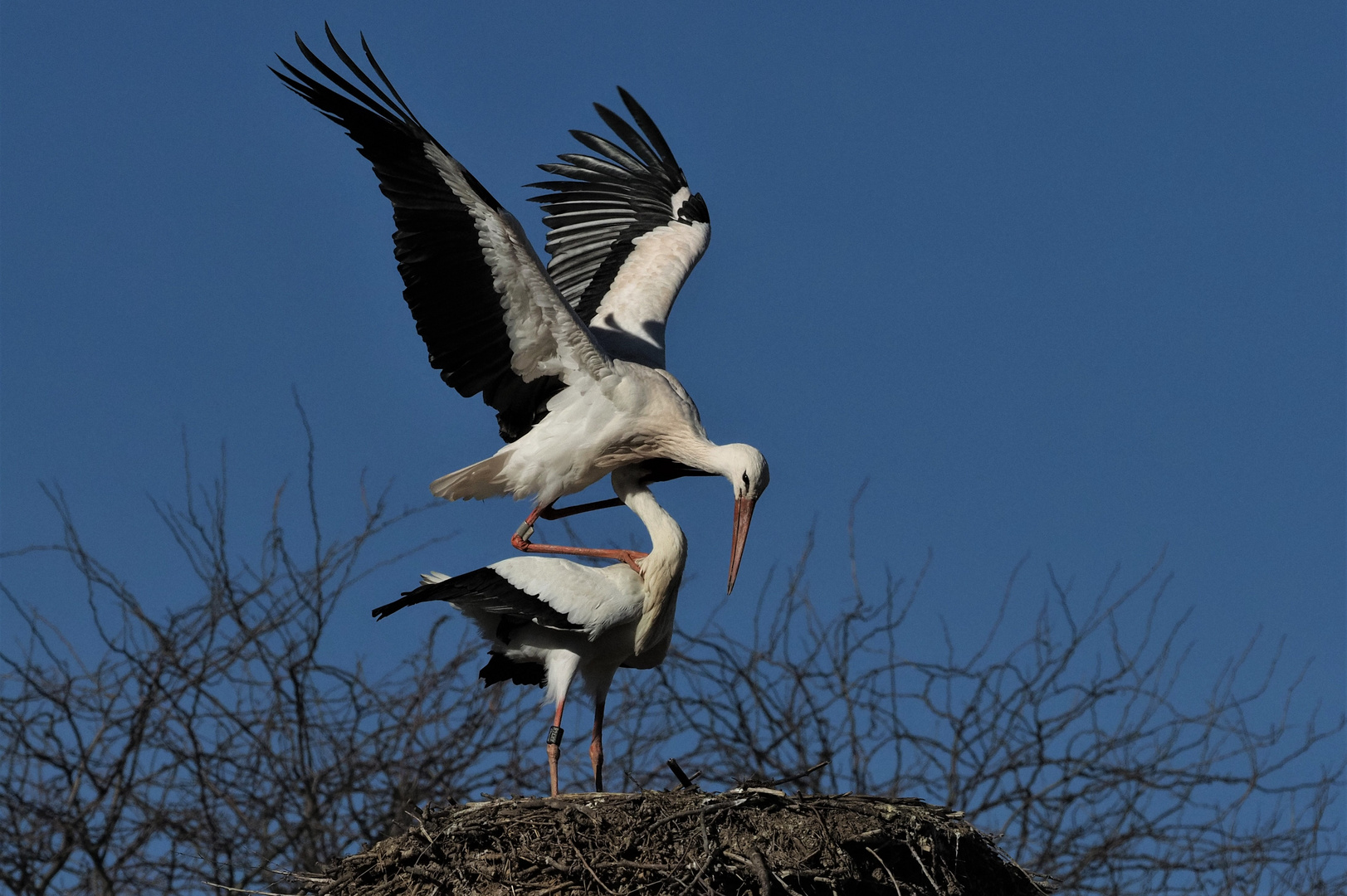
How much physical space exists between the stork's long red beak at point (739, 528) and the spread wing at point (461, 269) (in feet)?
3.00

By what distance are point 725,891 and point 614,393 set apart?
2.74 metres

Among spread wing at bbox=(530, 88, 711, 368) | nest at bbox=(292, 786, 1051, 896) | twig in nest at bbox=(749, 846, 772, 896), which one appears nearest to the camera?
twig in nest at bbox=(749, 846, 772, 896)

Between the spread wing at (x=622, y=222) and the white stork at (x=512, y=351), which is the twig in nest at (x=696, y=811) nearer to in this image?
the white stork at (x=512, y=351)

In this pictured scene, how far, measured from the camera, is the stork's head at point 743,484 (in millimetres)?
7500

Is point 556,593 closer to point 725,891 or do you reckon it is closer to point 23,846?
point 725,891

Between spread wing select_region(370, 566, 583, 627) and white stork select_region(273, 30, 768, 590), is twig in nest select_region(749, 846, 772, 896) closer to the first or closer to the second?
spread wing select_region(370, 566, 583, 627)

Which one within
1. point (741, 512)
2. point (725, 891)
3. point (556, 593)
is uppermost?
point (741, 512)

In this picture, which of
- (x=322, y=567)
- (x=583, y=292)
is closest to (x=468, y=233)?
(x=583, y=292)

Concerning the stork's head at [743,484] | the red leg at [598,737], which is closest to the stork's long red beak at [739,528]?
the stork's head at [743,484]

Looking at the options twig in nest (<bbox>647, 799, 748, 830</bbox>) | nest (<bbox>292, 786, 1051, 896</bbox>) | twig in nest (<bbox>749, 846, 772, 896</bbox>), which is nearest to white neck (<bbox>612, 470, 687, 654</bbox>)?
nest (<bbox>292, 786, 1051, 896</bbox>)

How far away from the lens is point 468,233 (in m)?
7.43

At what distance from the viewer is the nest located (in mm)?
5801

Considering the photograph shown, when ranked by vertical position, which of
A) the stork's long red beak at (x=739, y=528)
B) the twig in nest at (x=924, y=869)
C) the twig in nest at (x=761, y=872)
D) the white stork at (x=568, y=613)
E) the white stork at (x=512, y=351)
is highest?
the white stork at (x=512, y=351)

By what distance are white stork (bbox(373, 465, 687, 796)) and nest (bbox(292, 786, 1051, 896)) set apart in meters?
0.83
